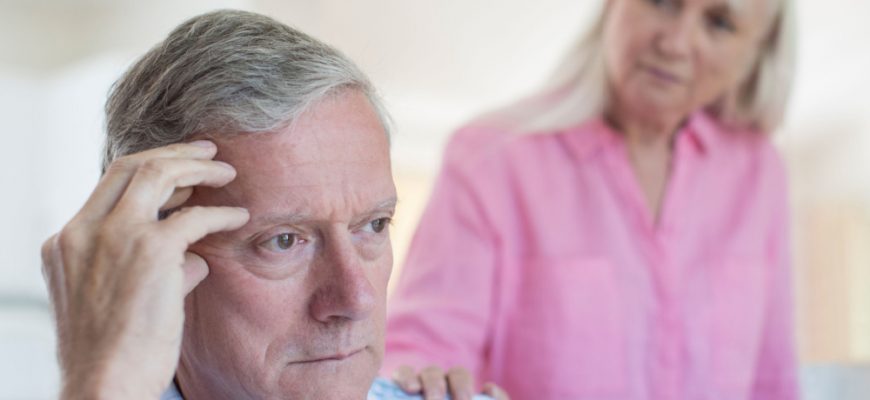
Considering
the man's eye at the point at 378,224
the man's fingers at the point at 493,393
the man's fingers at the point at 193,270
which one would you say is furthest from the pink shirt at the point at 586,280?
the man's fingers at the point at 193,270

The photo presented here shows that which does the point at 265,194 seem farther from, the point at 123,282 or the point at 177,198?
the point at 123,282

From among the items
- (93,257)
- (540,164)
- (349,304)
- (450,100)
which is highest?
(93,257)

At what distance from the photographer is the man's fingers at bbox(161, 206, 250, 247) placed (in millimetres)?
1148

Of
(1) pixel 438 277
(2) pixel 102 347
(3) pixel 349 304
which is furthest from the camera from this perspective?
(1) pixel 438 277

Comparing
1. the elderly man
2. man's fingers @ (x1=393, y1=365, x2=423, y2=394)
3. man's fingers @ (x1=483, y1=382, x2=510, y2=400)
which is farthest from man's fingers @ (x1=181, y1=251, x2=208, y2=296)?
man's fingers @ (x1=483, y1=382, x2=510, y2=400)

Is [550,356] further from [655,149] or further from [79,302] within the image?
[79,302]

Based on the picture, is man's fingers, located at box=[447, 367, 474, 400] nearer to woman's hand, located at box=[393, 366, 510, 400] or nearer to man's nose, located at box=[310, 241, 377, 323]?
woman's hand, located at box=[393, 366, 510, 400]

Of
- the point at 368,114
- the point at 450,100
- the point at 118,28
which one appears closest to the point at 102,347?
the point at 368,114

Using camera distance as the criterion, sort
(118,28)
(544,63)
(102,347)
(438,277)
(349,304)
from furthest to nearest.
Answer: (544,63), (118,28), (438,277), (349,304), (102,347)

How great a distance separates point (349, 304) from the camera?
4.09 ft

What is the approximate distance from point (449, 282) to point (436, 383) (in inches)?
20.0

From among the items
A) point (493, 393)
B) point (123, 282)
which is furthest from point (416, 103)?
point (123, 282)

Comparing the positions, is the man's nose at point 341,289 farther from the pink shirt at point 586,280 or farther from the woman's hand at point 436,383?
the pink shirt at point 586,280

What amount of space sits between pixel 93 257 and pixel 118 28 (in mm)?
2593
